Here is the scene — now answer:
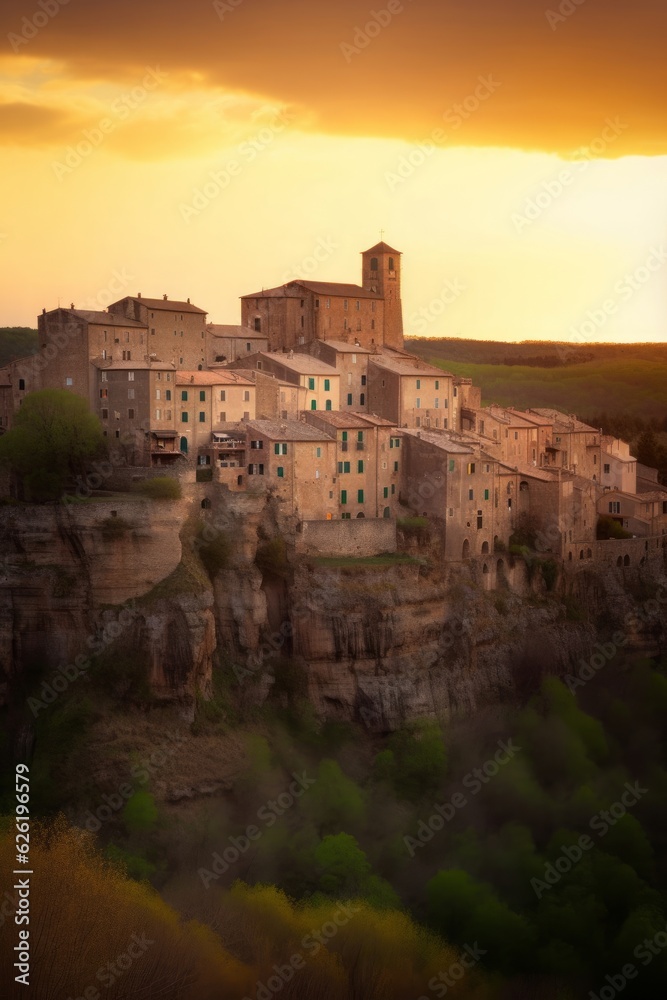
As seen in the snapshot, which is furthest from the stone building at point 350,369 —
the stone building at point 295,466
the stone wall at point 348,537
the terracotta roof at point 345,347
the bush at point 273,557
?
the bush at point 273,557

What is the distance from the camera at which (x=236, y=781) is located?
A: 2138 inches

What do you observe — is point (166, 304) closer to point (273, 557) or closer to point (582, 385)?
point (273, 557)

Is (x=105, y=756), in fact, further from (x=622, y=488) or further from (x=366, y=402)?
(x=622, y=488)

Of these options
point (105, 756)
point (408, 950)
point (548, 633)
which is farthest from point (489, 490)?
point (408, 950)

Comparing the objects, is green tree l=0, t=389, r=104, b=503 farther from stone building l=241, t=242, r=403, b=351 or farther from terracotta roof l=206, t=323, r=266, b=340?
stone building l=241, t=242, r=403, b=351

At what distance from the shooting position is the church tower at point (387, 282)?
75.0 meters

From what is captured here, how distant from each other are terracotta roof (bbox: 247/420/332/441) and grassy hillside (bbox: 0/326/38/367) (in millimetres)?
42050

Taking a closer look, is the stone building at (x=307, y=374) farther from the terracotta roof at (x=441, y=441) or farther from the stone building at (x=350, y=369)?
the terracotta roof at (x=441, y=441)

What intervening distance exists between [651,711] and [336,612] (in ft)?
43.0

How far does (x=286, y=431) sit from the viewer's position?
5950 cm

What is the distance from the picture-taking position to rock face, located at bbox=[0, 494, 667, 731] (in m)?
54.8

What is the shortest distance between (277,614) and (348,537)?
12.2 feet

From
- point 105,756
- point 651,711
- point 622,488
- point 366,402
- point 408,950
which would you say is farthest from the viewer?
point 622,488

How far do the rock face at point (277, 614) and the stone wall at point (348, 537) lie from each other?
0.60 metres
